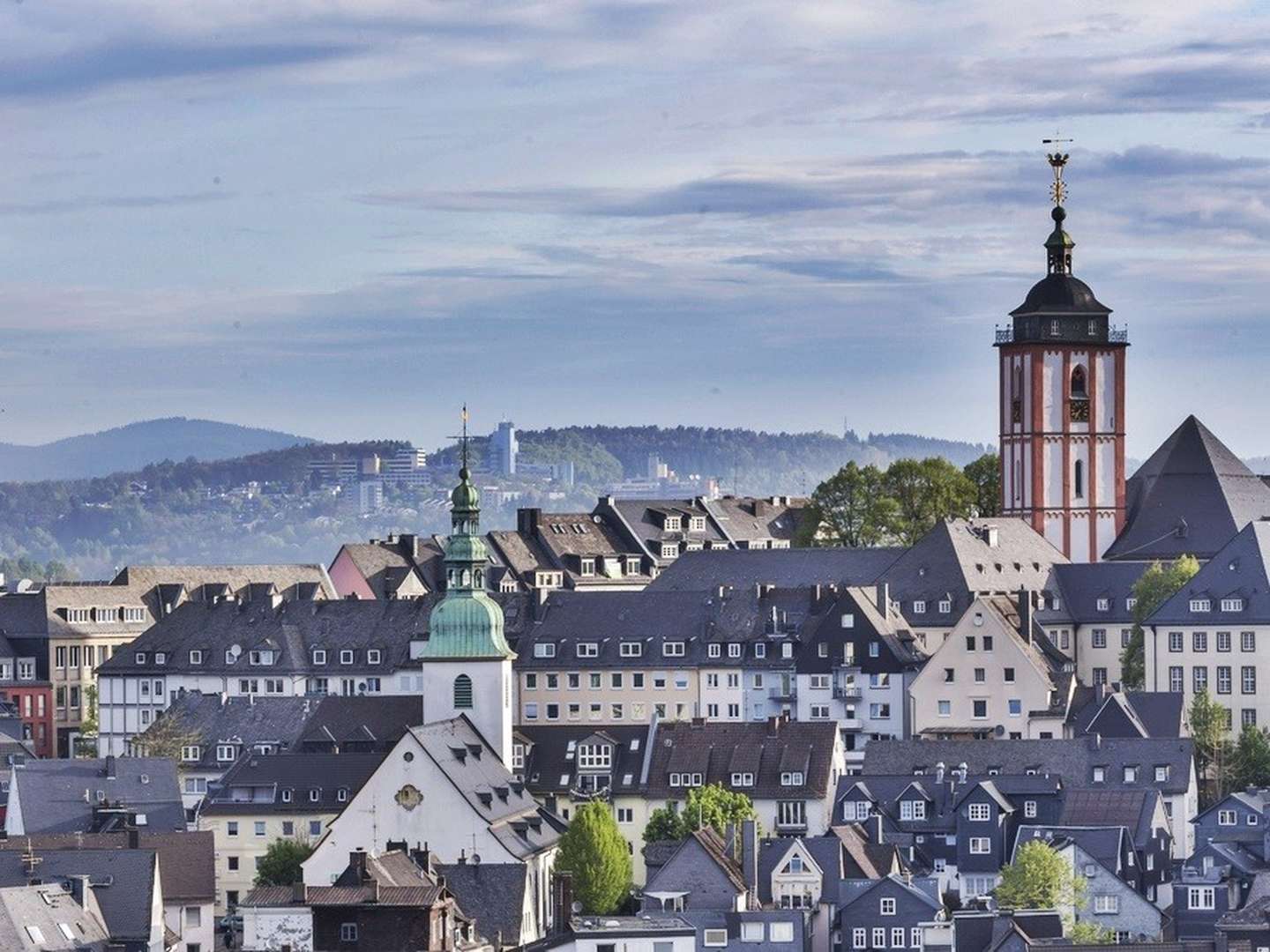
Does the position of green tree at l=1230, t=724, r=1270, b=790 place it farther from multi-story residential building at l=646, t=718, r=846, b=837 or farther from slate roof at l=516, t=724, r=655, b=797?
slate roof at l=516, t=724, r=655, b=797

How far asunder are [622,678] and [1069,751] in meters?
27.3

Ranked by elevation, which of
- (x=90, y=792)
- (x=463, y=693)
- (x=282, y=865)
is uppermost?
(x=463, y=693)

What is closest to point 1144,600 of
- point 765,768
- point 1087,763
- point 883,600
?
point 883,600

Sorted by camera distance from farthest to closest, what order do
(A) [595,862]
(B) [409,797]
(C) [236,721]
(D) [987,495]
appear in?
(D) [987,495] < (C) [236,721] < (B) [409,797] < (A) [595,862]

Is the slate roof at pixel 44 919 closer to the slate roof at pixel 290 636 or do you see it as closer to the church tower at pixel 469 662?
the church tower at pixel 469 662

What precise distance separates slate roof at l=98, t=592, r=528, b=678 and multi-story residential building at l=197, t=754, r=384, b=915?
22855mm

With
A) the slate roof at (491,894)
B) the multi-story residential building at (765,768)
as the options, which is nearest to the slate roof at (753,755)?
the multi-story residential building at (765,768)

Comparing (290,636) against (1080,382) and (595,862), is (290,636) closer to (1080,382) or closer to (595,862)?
(1080,382)

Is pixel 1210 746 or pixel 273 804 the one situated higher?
pixel 1210 746

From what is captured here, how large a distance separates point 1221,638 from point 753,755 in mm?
22118

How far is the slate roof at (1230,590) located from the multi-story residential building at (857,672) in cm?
1007

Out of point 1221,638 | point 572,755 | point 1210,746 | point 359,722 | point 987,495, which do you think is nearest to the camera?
point 572,755

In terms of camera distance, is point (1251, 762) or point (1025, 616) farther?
point (1025, 616)

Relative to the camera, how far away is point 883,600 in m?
157
